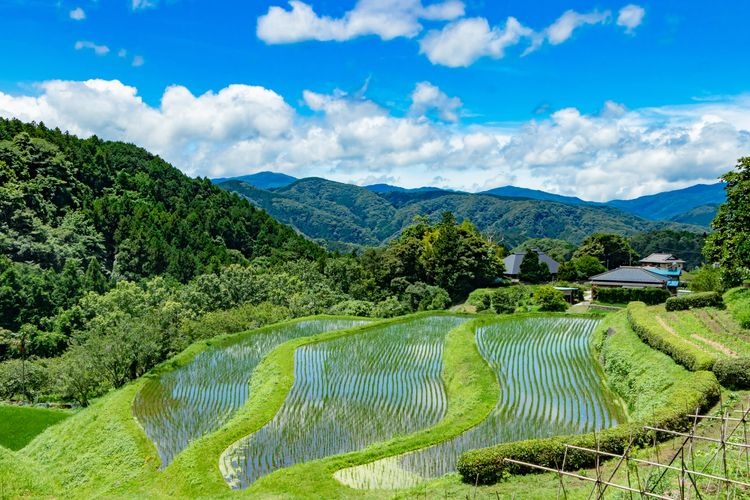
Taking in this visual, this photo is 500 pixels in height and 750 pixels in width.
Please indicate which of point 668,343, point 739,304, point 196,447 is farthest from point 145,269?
point 739,304

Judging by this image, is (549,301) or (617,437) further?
(549,301)

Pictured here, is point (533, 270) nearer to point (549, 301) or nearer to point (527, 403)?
point (549, 301)

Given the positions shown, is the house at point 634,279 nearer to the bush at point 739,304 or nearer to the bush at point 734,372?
the bush at point 739,304

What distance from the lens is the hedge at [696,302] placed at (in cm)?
2542

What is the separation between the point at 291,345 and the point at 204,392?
6763 mm

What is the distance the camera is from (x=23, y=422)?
22562 mm

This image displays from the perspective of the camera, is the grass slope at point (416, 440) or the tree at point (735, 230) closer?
the grass slope at point (416, 440)

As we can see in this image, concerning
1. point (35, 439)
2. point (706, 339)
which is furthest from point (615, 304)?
point (35, 439)

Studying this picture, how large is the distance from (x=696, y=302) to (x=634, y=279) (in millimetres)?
26194

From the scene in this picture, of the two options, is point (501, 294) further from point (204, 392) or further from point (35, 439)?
point (35, 439)

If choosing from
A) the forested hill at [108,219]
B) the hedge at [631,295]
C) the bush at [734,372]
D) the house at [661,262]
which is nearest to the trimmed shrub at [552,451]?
the bush at [734,372]

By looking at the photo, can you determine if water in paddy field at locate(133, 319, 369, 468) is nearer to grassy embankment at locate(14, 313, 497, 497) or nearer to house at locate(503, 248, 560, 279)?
grassy embankment at locate(14, 313, 497, 497)

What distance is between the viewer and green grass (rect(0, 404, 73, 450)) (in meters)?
20.6

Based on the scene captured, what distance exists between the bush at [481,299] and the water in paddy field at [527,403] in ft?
45.0
